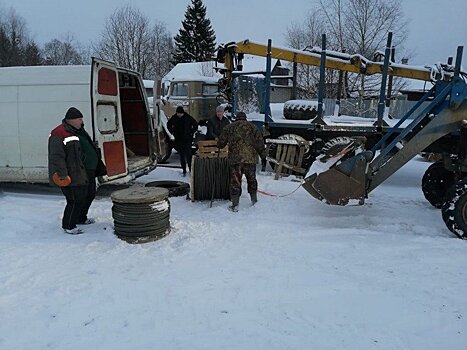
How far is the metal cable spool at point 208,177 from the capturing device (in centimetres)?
635

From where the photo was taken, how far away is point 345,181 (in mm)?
5320

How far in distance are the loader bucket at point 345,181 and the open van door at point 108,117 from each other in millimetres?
3042

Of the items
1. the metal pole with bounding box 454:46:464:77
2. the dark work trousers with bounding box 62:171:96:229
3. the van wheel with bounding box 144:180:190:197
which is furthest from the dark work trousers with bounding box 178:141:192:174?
the metal pole with bounding box 454:46:464:77

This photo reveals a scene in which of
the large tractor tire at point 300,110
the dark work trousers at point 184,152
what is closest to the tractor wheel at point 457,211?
the large tractor tire at point 300,110

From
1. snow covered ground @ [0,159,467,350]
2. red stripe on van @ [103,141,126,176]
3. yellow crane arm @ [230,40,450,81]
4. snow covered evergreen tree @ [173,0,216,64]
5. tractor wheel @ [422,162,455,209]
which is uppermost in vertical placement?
snow covered evergreen tree @ [173,0,216,64]

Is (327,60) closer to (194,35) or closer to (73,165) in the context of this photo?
(73,165)

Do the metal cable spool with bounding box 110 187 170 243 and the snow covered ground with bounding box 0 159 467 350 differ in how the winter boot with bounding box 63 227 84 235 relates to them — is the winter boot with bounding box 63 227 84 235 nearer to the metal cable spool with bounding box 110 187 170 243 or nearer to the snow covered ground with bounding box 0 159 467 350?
the snow covered ground with bounding box 0 159 467 350

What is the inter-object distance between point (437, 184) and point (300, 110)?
3.83 m

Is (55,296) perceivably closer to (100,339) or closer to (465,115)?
(100,339)

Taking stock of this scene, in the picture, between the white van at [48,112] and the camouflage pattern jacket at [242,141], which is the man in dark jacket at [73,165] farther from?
the camouflage pattern jacket at [242,141]

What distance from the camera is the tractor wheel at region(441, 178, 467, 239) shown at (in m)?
4.80

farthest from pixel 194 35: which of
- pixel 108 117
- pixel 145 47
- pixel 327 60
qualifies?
pixel 108 117

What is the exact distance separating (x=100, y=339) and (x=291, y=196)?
4433mm

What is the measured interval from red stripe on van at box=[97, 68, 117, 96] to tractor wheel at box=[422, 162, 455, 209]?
17.3 feet
